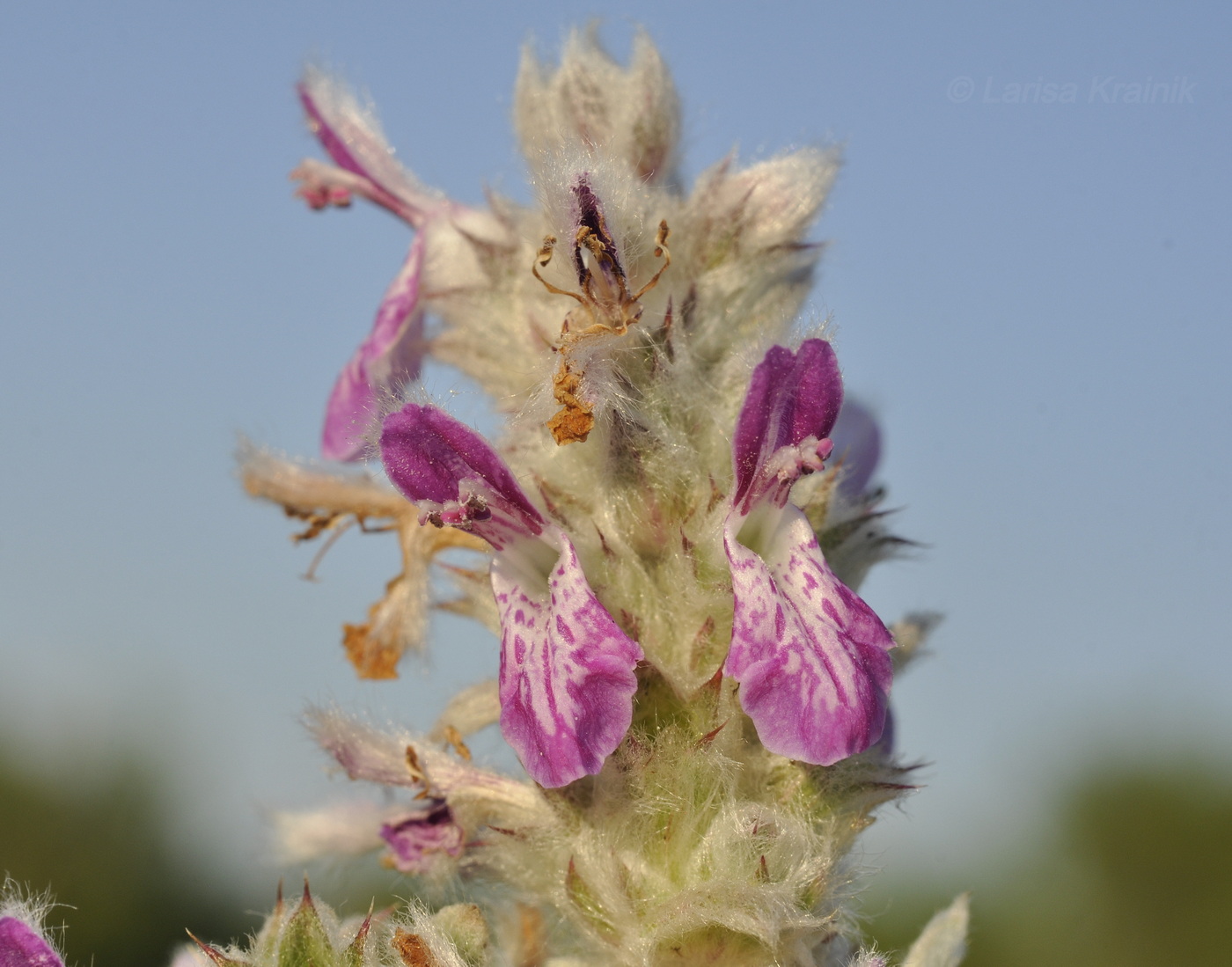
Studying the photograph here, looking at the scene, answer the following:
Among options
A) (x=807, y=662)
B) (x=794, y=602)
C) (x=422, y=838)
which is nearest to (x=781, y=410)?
(x=794, y=602)

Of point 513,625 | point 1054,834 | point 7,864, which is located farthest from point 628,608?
point 1054,834

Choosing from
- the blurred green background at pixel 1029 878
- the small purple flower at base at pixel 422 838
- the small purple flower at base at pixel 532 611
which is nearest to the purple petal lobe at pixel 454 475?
the small purple flower at base at pixel 532 611

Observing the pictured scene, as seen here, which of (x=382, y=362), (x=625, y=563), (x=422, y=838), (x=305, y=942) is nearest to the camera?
(x=305, y=942)

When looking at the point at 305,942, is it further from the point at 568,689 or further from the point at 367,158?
the point at 367,158

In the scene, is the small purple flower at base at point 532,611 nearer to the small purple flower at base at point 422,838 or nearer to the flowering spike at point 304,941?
the flowering spike at point 304,941

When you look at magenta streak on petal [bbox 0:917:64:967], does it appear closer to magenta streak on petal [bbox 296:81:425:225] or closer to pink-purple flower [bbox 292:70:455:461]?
pink-purple flower [bbox 292:70:455:461]
